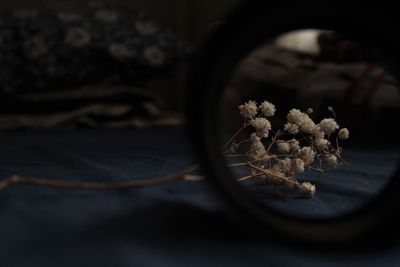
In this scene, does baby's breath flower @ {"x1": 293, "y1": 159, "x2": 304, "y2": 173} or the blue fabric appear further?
baby's breath flower @ {"x1": 293, "y1": 159, "x2": 304, "y2": 173}

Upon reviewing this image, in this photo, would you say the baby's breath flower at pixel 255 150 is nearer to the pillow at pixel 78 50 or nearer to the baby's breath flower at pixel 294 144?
the baby's breath flower at pixel 294 144

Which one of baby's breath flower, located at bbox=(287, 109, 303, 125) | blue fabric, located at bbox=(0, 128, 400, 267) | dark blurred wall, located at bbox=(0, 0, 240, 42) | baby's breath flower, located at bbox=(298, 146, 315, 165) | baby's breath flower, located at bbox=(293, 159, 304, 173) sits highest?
dark blurred wall, located at bbox=(0, 0, 240, 42)

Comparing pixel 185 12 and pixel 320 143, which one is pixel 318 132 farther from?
pixel 185 12

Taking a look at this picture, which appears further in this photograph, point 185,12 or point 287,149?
point 185,12

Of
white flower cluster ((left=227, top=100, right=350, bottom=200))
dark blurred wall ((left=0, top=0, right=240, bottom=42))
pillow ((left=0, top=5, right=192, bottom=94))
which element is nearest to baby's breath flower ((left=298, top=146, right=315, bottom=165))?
white flower cluster ((left=227, top=100, right=350, bottom=200))

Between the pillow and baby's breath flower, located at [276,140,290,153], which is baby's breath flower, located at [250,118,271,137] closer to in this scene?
baby's breath flower, located at [276,140,290,153]

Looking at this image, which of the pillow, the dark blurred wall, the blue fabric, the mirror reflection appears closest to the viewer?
the blue fabric

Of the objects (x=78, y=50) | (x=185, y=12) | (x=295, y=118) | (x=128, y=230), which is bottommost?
(x=128, y=230)

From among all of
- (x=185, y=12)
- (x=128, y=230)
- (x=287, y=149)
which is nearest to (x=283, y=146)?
(x=287, y=149)
